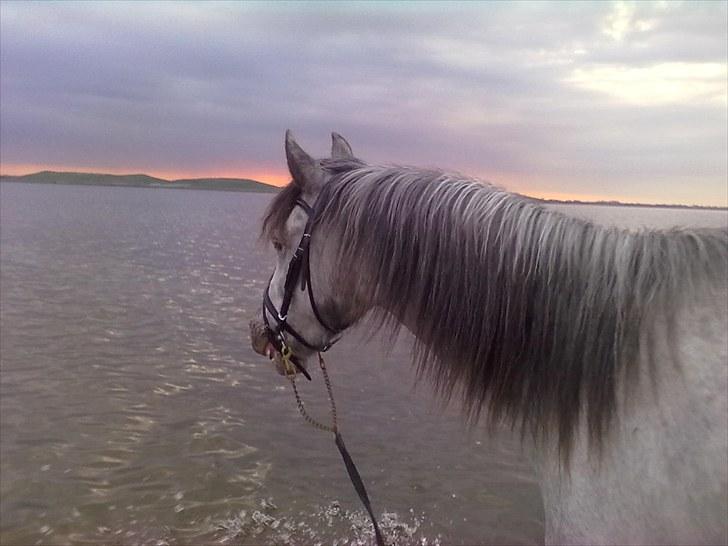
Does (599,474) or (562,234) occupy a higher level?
(562,234)

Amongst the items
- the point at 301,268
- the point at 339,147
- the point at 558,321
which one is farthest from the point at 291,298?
the point at 558,321

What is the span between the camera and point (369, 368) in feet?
38.5

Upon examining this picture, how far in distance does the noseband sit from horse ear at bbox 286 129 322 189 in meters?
0.11

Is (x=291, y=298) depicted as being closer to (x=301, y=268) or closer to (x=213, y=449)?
(x=301, y=268)

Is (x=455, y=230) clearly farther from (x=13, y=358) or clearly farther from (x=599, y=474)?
(x=13, y=358)

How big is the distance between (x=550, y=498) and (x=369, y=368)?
9540mm

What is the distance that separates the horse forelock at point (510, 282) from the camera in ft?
6.79

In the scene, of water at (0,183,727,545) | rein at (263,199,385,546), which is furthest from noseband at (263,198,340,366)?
water at (0,183,727,545)

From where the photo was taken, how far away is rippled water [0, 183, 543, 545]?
19.8 feet

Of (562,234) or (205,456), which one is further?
(205,456)

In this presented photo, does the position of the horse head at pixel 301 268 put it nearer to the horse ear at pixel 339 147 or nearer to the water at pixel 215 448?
the horse ear at pixel 339 147

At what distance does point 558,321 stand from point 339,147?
5.44ft

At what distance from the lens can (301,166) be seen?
2.88 meters

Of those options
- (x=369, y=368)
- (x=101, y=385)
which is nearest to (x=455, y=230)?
(x=101, y=385)
